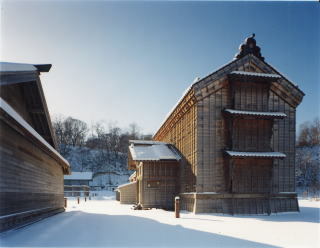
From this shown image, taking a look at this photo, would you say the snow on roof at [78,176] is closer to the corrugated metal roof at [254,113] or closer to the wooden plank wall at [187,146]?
the wooden plank wall at [187,146]

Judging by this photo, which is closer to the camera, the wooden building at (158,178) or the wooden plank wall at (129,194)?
the wooden building at (158,178)

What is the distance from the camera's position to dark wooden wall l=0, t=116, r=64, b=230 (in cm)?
903

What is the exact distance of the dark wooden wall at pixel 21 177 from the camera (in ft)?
29.6

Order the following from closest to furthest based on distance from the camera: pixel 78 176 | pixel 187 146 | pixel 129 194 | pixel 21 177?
pixel 21 177, pixel 187 146, pixel 129 194, pixel 78 176

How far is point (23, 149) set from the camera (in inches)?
445

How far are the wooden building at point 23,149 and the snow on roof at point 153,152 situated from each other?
662 centimetres

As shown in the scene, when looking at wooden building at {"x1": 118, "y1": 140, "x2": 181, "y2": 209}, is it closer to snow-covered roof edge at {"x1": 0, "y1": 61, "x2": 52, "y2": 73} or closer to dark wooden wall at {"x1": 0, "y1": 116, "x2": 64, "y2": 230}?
dark wooden wall at {"x1": 0, "y1": 116, "x2": 64, "y2": 230}

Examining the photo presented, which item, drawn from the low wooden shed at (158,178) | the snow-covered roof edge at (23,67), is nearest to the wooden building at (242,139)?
the low wooden shed at (158,178)

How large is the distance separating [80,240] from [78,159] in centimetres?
8449

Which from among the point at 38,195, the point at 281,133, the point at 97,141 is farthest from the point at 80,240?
the point at 97,141

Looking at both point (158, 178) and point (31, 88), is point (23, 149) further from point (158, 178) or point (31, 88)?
point (158, 178)

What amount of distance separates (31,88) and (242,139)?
40.8ft

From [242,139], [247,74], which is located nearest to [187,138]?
[242,139]

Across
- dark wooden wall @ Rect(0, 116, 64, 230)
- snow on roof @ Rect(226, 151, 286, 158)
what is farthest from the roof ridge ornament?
dark wooden wall @ Rect(0, 116, 64, 230)
